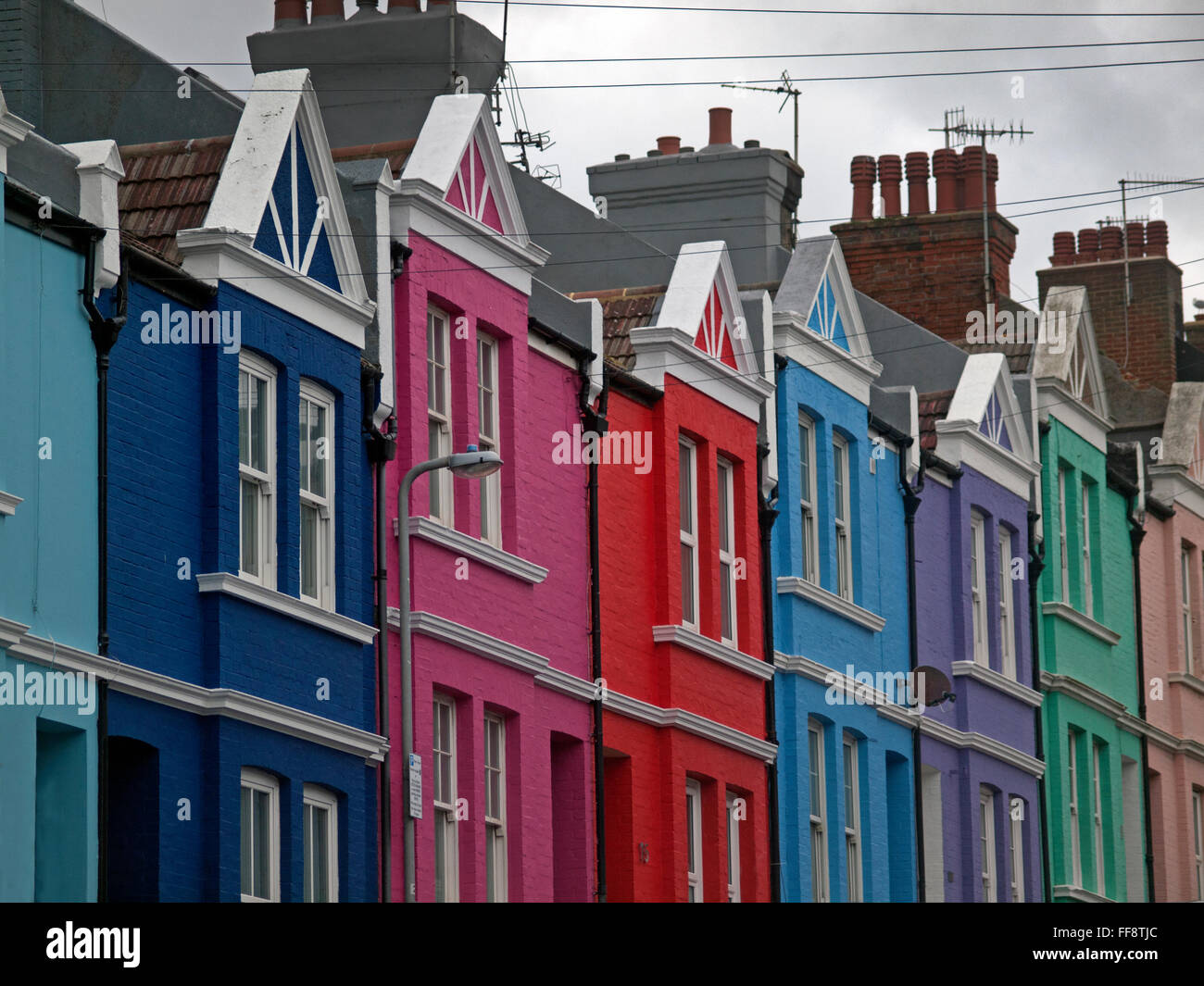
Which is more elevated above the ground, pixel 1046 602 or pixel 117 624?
pixel 1046 602

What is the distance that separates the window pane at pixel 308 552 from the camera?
2412cm

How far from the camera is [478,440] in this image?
26609 millimetres

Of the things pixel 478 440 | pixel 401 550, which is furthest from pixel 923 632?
pixel 401 550

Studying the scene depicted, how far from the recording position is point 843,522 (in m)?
33.8

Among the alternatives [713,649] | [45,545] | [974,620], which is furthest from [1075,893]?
[45,545]

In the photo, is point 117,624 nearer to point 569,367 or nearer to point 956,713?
point 569,367

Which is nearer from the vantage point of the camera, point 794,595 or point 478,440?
point 478,440

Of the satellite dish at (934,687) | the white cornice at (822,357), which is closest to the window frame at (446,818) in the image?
the white cornice at (822,357)

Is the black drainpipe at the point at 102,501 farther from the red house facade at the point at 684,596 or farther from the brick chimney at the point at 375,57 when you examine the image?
the brick chimney at the point at 375,57

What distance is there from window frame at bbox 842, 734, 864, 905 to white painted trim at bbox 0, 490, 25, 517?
14743 millimetres
